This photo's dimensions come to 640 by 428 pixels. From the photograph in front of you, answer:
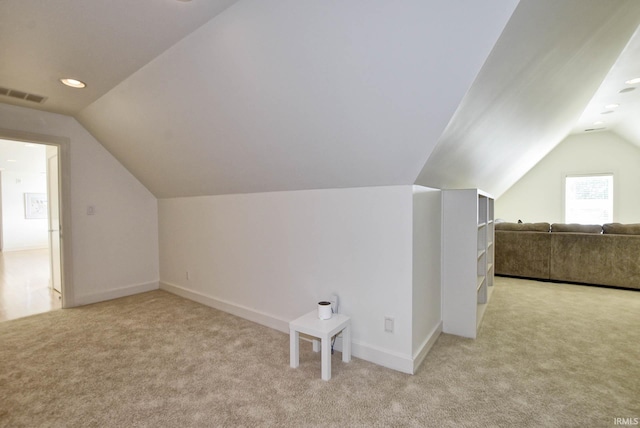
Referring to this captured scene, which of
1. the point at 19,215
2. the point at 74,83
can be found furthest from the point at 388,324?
the point at 19,215

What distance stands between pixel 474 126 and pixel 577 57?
4.44 feet

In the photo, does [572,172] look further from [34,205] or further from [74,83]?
[34,205]

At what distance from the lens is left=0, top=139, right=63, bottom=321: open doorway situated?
386 centimetres

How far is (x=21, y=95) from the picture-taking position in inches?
115

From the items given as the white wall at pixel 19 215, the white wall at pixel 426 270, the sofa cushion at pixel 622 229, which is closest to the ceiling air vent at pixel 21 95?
the white wall at pixel 426 270

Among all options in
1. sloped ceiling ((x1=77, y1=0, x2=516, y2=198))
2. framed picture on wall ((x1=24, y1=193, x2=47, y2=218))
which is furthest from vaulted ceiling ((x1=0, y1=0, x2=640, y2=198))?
framed picture on wall ((x1=24, y1=193, x2=47, y2=218))

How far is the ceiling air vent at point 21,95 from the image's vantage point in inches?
111

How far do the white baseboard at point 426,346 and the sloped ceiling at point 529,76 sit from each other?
131 centimetres

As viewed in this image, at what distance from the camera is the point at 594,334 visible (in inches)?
107

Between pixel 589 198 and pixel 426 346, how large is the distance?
766 cm

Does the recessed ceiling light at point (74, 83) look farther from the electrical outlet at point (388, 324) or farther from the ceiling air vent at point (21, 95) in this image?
the electrical outlet at point (388, 324)

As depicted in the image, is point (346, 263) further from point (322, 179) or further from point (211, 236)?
point (211, 236)

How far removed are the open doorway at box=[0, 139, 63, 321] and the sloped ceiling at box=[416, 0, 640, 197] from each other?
4556 millimetres

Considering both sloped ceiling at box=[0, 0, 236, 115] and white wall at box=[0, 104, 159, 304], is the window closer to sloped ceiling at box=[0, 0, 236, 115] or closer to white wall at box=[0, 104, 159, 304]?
sloped ceiling at box=[0, 0, 236, 115]
